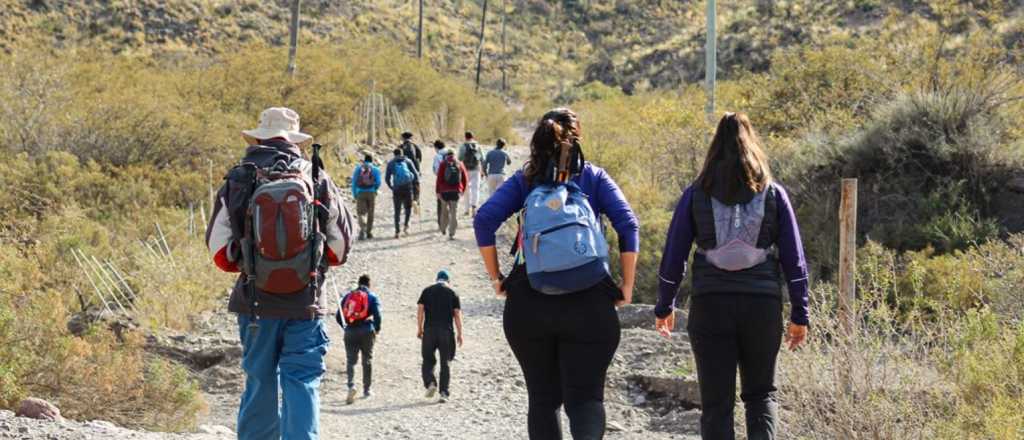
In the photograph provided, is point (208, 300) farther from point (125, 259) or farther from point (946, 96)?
point (946, 96)

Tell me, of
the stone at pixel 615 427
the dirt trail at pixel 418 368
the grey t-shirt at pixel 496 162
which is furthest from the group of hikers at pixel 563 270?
the grey t-shirt at pixel 496 162

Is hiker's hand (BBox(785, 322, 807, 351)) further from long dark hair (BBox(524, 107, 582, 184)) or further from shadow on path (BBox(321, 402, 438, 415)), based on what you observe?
shadow on path (BBox(321, 402, 438, 415))

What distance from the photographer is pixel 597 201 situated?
5.49m

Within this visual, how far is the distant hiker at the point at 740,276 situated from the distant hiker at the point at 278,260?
68.1 inches

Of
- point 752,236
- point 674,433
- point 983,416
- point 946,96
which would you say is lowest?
point 674,433

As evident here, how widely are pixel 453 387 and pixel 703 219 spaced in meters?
6.57

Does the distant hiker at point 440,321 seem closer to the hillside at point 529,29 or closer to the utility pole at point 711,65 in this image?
the utility pole at point 711,65

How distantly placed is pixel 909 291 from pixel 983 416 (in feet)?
20.1

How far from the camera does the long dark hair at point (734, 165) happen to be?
209 inches

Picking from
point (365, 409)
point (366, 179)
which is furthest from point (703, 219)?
point (366, 179)

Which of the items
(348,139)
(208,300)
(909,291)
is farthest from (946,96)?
(348,139)

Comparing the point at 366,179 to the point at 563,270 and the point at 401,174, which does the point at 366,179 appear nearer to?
the point at 401,174

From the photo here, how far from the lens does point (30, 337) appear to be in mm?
8992

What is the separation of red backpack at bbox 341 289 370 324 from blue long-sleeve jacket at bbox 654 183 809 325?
5525mm
